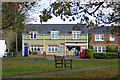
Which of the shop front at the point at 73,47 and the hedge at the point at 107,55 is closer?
the hedge at the point at 107,55

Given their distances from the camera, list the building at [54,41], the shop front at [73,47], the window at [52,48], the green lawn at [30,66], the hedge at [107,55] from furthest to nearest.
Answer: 1. the window at [52,48]
2. the building at [54,41]
3. the shop front at [73,47]
4. the hedge at [107,55]
5. the green lawn at [30,66]

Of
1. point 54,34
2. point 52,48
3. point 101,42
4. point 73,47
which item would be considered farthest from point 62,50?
point 101,42

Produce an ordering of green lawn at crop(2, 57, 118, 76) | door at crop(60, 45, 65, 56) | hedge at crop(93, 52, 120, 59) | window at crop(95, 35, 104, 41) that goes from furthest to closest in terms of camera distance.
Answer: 1. window at crop(95, 35, 104, 41)
2. door at crop(60, 45, 65, 56)
3. hedge at crop(93, 52, 120, 59)
4. green lawn at crop(2, 57, 118, 76)

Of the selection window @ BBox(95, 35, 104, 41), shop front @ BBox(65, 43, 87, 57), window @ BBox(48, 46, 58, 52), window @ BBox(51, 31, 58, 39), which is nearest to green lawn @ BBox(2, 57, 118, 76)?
shop front @ BBox(65, 43, 87, 57)

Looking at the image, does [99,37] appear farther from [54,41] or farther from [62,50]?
[54,41]

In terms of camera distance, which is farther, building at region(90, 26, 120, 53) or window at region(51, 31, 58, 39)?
building at region(90, 26, 120, 53)

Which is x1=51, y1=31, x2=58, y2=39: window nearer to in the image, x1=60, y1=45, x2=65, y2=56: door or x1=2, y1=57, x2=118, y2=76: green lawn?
Answer: x1=60, y1=45, x2=65, y2=56: door

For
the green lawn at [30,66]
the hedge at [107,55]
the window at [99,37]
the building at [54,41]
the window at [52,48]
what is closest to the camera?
the green lawn at [30,66]

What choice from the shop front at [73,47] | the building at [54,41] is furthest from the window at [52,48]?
the shop front at [73,47]

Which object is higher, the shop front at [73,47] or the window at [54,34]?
the window at [54,34]

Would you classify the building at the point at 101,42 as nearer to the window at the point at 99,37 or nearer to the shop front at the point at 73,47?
the window at the point at 99,37

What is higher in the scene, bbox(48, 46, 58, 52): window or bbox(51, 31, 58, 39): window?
bbox(51, 31, 58, 39): window

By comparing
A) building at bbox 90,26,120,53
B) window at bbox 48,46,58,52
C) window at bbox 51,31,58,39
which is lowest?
window at bbox 48,46,58,52

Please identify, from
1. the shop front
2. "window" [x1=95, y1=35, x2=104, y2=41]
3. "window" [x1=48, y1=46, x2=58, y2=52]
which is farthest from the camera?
"window" [x1=95, y1=35, x2=104, y2=41]
